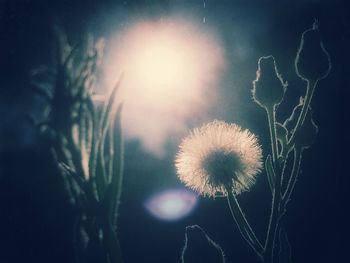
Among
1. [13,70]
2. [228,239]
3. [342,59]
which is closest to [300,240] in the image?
[228,239]

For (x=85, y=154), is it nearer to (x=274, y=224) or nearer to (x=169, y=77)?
(x=274, y=224)

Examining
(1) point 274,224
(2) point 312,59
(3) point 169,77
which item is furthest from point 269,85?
(3) point 169,77

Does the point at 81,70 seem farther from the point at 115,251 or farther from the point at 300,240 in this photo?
the point at 300,240

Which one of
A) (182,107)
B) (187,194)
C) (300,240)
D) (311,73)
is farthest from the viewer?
(182,107)

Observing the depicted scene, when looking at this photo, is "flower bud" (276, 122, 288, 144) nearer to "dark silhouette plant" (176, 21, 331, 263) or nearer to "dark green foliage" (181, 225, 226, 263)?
"dark silhouette plant" (176, 21, 331, 263)

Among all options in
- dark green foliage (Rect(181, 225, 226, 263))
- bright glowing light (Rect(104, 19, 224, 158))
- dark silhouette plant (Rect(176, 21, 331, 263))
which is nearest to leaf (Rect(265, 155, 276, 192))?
dark silhouette plant (Rect(176, 21, 331, 263))

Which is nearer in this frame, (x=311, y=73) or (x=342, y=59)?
(x=311, y=73)

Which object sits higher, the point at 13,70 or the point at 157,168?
the point at 13,70
